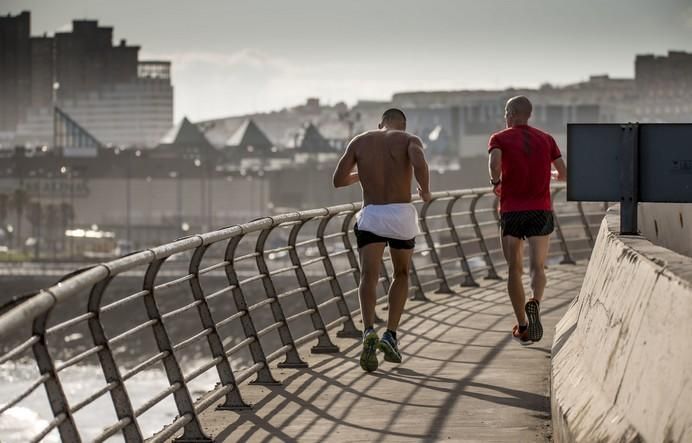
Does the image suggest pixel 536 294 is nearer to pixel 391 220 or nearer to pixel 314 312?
pixel 391 220

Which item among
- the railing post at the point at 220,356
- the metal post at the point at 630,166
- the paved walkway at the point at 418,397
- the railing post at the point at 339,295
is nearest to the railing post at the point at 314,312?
the paved walkway at the point at 418,397

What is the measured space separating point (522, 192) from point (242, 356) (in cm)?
8625

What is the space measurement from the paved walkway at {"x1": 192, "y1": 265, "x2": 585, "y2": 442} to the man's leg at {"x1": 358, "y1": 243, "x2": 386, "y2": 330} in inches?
15.1

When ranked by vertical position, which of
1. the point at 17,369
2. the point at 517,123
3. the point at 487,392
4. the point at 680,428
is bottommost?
the point at 17,369

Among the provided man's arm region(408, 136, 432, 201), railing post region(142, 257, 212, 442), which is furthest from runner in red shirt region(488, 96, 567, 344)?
railing post region(142, 257, 212, 442)

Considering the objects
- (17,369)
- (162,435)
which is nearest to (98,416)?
(17,369)

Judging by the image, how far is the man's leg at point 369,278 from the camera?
36.2 feet

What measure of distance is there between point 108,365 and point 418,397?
3.02 meters

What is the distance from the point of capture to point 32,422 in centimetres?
7250

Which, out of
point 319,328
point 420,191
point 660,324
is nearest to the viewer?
point 660,324

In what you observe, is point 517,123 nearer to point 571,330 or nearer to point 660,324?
point 571,330

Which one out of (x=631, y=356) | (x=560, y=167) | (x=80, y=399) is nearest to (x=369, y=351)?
(x=560, y=167)

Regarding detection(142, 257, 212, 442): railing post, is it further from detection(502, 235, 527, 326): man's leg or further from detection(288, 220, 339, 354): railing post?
detection(288, 220, 339, 354): railing post

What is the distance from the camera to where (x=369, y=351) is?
10.9 metres
